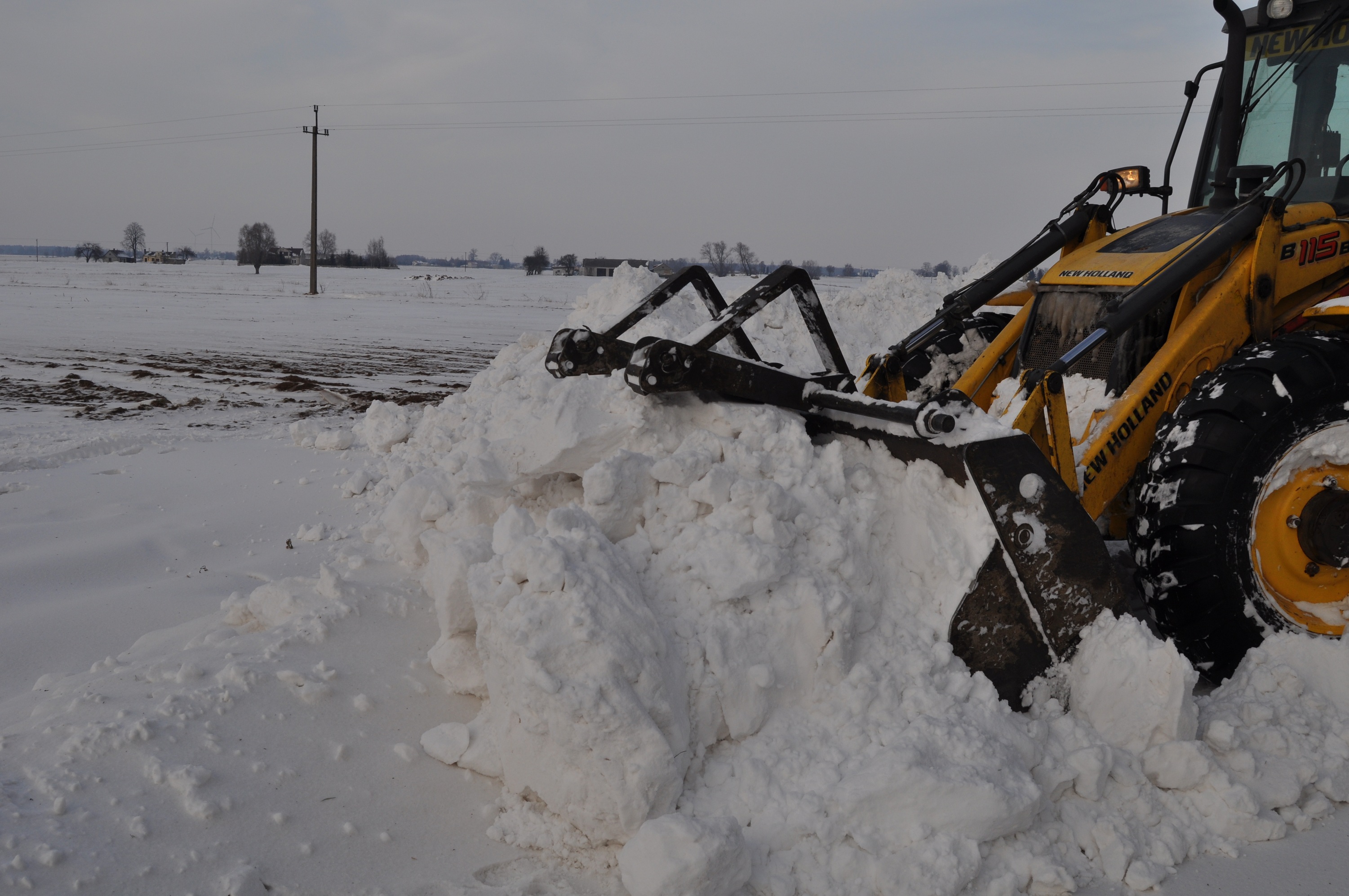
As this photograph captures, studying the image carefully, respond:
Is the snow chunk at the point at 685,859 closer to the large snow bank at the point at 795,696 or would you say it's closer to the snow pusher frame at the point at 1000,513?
the large snow bank at the point at 795,696

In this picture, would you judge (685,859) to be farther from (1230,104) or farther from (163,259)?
(163,259)

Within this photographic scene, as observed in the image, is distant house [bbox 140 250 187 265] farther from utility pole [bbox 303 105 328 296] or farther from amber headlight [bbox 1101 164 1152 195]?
amber headlight [bbox 1101 164 1152 195]

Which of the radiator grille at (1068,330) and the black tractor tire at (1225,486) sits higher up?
the radiator grille at (1068,330)

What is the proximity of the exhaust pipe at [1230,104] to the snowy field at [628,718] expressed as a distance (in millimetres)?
2183

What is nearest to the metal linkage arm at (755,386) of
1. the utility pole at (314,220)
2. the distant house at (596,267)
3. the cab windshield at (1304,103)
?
the cab windshield at (1304,103)

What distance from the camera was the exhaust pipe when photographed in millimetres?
4098

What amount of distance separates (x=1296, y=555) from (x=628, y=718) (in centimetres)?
257

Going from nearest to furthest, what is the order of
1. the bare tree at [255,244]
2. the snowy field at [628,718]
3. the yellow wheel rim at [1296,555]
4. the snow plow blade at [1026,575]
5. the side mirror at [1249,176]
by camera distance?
the snowy field at [628,718], the snow plow blade at [1026,575], the yellow wheel rim at [1296,555], the side mirror at [1249,176], the bare tree at [255,244]

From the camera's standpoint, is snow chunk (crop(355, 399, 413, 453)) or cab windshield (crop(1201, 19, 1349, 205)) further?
snow chunk (crop(355, 399, 413, 453))

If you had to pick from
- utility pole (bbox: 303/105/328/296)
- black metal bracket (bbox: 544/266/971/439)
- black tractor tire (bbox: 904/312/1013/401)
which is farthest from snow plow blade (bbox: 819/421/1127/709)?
utility pole (bbox: 303/105/328/296)

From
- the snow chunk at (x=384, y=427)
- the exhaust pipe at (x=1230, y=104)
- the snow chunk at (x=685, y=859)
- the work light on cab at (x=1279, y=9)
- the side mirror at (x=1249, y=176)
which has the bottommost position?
the snow chunk at (x=685, y=859)

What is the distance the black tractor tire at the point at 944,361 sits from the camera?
5145mm

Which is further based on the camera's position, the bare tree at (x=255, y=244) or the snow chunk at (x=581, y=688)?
the bare tree at (x=255, y=244)

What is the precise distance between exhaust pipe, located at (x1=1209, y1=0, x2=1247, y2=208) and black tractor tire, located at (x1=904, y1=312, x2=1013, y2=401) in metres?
1.24
